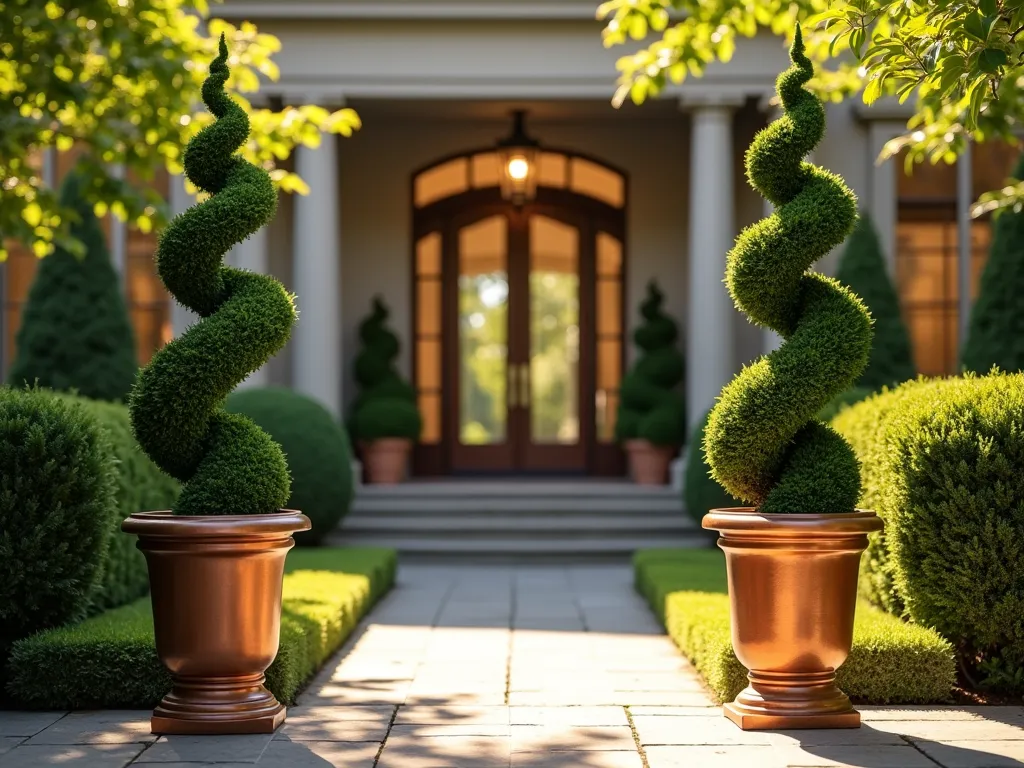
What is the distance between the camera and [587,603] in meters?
10.2

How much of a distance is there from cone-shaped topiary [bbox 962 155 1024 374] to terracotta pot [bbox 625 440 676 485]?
4.05 metres

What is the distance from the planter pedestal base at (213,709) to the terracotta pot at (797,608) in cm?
195

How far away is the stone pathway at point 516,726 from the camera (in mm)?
5062

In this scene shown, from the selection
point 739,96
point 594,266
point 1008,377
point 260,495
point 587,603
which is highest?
point 739,96

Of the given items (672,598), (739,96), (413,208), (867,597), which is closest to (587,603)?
(672,598)

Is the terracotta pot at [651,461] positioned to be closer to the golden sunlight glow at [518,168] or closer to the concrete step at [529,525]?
the concrete step at [529,525]

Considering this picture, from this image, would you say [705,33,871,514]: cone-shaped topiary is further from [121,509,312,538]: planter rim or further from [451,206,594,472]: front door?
[451,206,594,472]: front door

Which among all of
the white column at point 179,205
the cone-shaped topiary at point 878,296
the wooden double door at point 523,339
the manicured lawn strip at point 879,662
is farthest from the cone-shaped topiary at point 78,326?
the manicured lawn strip at point 879,662

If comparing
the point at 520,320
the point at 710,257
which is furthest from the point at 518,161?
the point at 520,320

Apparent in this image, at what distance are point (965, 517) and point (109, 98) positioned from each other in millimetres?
7328

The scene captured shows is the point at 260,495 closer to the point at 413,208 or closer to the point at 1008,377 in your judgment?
the point at 1008,377

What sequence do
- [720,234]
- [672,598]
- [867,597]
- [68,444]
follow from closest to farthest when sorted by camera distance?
[68,444], [867,597], [672,598], [720,234]

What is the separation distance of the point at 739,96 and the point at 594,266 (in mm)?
3250

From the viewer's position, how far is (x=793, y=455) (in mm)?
5754
